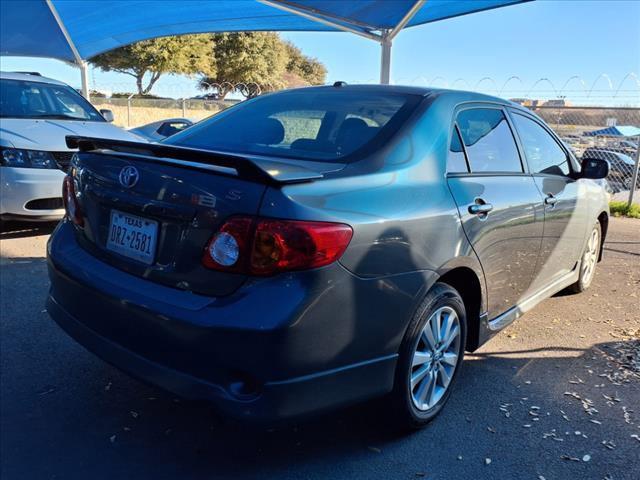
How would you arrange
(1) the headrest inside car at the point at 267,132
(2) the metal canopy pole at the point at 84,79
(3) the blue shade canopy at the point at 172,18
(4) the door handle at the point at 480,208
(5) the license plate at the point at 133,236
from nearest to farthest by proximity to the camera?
(5) the license plate at the point at 133,236, (4) the door handle at the point at 480,208, (1) the headrest inside car at the point at 267,132, (3) the blue shade canopy at the point at 172,18, (2) the metal canopy pole at the point at 84,79

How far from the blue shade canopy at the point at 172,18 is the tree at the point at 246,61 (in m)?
23.8

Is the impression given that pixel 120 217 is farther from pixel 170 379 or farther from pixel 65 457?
pixel 65 457

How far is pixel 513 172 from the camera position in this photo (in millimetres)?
3367

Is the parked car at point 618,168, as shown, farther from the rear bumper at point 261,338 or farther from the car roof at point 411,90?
the rear bumper at point 261,338

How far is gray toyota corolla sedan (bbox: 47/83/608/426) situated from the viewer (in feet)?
6.42

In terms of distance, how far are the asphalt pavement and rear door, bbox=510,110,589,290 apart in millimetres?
666

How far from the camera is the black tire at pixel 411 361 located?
7.92ft

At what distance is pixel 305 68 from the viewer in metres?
62.3

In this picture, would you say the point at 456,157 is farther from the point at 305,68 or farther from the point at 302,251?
the point at 305,68

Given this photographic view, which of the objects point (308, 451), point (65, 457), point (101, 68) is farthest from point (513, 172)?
point (101, 68)

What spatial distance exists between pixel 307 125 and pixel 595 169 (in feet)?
8.00

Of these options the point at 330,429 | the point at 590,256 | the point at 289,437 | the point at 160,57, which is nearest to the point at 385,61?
the point at 590,256

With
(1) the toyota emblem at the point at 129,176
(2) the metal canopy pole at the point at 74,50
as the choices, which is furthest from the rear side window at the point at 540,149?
(2) the metal canopy pole at the point at 74,50

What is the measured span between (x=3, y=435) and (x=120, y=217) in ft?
4.00
